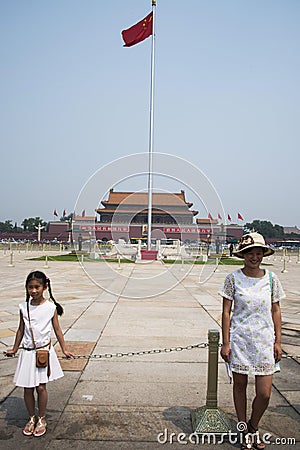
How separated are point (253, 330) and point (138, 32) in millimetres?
22750

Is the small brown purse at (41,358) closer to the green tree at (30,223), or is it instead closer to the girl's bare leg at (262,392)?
the girl's bare leg at (262,392)

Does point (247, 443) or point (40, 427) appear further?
point (40, 427)

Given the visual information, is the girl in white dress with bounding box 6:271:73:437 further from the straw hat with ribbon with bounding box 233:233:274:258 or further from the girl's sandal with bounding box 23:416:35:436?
the straw hat with ribbon with bounding box 233:233:274:258

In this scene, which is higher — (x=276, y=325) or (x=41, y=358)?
(x=276, y=325)

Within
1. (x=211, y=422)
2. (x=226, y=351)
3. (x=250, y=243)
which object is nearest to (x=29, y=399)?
(x=211, y=422)

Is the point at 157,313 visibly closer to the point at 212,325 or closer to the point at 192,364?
the point at 212,325

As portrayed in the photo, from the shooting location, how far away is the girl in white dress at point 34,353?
9.58ft

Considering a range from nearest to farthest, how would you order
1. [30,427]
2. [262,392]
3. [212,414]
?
[262,392], [30,427], [212,414]

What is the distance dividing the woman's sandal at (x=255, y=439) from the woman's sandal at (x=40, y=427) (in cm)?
143

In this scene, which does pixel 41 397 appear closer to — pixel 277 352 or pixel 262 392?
pixel 262 392

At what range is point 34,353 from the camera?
117 inches

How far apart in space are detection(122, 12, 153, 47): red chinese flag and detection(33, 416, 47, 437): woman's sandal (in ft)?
71.5

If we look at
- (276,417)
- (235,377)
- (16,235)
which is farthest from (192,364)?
(16,235)

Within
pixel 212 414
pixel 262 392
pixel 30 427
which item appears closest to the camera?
pixel 262 392
